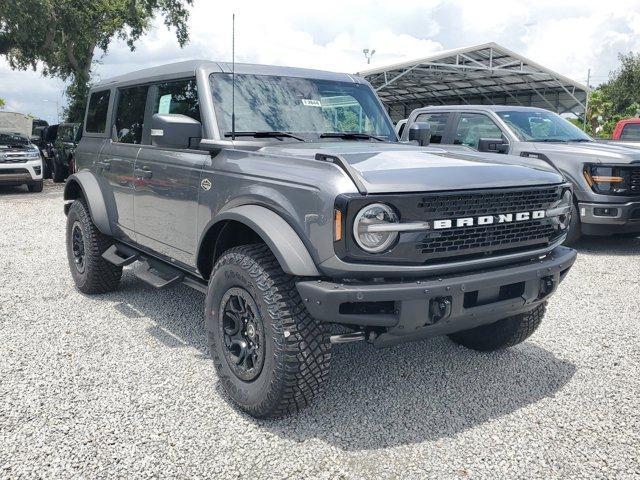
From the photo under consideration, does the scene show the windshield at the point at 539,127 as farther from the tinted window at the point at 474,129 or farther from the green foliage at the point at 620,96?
the green foliage at the point at 620,96

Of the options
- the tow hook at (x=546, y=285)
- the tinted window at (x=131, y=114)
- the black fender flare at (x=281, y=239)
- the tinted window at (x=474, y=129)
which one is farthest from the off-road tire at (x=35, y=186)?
the tow hook at (x=546, y=285)

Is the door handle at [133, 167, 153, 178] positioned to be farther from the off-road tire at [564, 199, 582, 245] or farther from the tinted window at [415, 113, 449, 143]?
the off-road tire at [564, 199, 582, 245]

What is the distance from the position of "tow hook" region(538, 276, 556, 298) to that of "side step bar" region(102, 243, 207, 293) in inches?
78.9

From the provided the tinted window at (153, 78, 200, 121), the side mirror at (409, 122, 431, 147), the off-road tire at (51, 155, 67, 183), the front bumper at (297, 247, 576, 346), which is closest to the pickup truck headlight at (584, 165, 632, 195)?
the side mirror at (409, 122, 431, 147)

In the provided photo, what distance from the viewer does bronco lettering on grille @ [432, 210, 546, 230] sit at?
279 centimetres

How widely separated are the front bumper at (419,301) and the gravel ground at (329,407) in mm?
569

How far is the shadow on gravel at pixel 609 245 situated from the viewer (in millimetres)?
7863

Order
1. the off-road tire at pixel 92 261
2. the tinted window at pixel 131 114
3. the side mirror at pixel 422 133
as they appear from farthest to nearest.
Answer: the off-road tire at pixel 92 261
the tinted window at pixel 131 114
the side mirror at pixel 422 133

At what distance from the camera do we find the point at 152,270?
14.8 feet

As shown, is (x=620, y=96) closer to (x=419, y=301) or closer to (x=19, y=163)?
(x=19, y=163)

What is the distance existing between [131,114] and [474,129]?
4959 millimetres

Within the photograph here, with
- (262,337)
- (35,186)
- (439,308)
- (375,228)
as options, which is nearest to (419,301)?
(439,308)

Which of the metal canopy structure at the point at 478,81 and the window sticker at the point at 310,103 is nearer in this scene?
the window sticker at the point at 310,103

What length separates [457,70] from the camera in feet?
82.2
